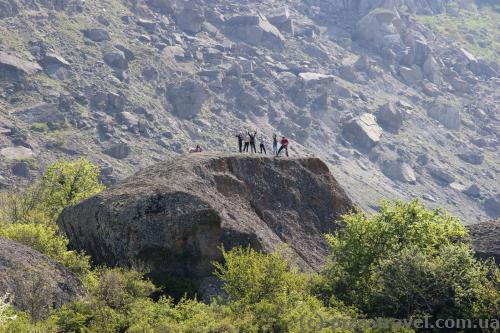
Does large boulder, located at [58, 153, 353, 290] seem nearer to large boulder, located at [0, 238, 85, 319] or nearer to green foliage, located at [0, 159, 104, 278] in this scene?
large boulder, located at [0, 238, 85, 319]

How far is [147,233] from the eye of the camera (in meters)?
46.4

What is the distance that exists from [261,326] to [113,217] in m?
16.4

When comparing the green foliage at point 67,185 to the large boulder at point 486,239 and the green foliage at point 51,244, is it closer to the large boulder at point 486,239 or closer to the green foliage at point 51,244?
the green foliage at point 51,244

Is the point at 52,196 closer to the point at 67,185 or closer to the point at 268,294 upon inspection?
the point at 67,185

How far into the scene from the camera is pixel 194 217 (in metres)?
47.0

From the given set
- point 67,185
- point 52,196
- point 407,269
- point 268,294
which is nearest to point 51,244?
point 268,294

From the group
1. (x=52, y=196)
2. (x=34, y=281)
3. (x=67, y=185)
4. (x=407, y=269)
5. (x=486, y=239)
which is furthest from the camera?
(x=67, y=185)

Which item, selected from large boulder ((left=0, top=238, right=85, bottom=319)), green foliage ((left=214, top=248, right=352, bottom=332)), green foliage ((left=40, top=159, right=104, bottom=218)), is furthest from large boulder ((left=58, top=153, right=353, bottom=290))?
green foliage ((left=40, top=159, right=104, bottom=218))

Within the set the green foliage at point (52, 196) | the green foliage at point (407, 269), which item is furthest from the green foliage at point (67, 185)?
the green foliage at point (407, 269)

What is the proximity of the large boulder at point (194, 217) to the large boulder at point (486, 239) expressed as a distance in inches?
512

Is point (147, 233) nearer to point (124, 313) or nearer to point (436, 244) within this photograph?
point (124, 313)

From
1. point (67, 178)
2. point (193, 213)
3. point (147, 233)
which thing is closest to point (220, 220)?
point (193, 213)

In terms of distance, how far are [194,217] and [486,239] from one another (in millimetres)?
21028

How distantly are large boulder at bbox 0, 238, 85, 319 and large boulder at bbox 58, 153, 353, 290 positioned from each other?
19.4 ft
